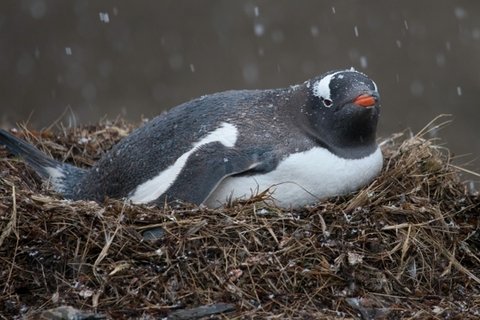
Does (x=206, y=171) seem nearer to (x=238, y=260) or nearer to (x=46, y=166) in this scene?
(x=238, y=260)

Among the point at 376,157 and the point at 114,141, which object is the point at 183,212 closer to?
the point at 376,157

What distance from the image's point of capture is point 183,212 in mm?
5488

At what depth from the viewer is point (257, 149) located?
577 centimetres

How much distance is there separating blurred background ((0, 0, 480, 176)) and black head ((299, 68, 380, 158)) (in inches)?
220

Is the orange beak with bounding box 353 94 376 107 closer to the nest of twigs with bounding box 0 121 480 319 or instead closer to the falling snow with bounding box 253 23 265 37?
the nest of twigs with bounding box 0 121 480 319

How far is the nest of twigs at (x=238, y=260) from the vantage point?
4953 millimetres

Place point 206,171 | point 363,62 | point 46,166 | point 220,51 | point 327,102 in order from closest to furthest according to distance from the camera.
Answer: point 206,171, point 327,102, point 46,166, point 363,62, point 220,51

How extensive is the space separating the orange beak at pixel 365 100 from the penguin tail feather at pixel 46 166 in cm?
167

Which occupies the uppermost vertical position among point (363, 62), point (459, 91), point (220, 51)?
point (363, 62)

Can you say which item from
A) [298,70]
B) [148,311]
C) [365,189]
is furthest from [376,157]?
[298,70]

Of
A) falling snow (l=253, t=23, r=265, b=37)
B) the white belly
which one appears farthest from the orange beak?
falling snow (l=253, t=23, r=265, b=37)

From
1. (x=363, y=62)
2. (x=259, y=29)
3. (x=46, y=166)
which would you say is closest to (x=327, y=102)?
(x=46, y=166)

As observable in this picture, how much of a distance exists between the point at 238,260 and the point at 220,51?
305 inches

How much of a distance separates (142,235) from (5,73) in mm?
7465
